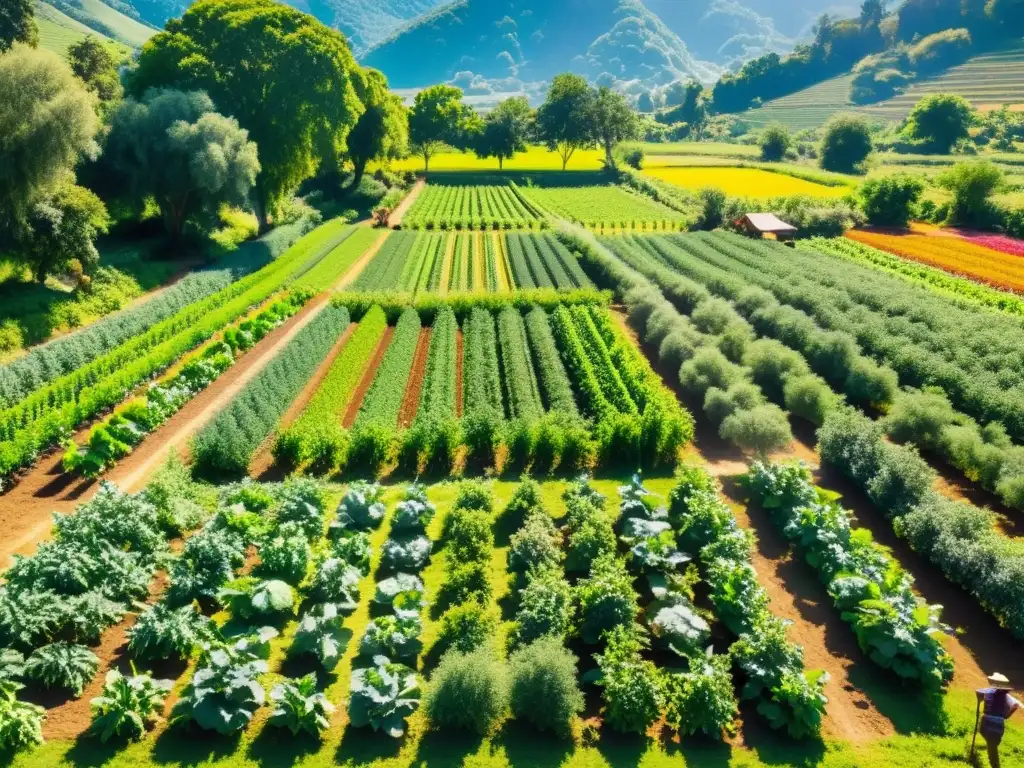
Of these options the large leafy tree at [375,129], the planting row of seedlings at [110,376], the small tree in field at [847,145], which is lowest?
the planting row of seedlings at [110,376]

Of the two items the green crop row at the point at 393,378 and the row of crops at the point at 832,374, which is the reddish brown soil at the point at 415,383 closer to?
the green crop row at the point at 393,378

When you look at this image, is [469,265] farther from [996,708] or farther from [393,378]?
[996,708]

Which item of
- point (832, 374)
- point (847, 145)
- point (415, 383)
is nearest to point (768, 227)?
point (832, 374)

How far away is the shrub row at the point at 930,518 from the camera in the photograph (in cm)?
1360

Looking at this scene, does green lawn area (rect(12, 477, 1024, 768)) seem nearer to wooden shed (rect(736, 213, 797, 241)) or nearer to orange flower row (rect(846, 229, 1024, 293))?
orange flower row (rect(846, 229, 1024, 293))

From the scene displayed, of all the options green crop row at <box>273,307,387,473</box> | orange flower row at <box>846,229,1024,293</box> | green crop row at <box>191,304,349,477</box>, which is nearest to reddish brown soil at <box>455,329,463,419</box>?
green crop row at <box>273,307,387,473</box>

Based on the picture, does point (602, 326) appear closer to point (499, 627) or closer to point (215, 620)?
point (499, 627)

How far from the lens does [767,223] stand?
5125 cm

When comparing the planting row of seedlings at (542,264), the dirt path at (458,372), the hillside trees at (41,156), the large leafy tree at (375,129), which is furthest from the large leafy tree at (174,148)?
the large leafy tree at (375,129)

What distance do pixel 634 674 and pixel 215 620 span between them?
28.0 feet

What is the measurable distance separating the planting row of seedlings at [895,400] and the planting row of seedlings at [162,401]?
2276 centimetres

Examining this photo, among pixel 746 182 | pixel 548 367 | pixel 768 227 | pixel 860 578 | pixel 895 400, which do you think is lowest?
pixel 860 578

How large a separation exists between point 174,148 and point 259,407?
74.9 feet

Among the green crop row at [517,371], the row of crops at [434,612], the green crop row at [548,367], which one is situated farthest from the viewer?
the green crop row at [548,367]
